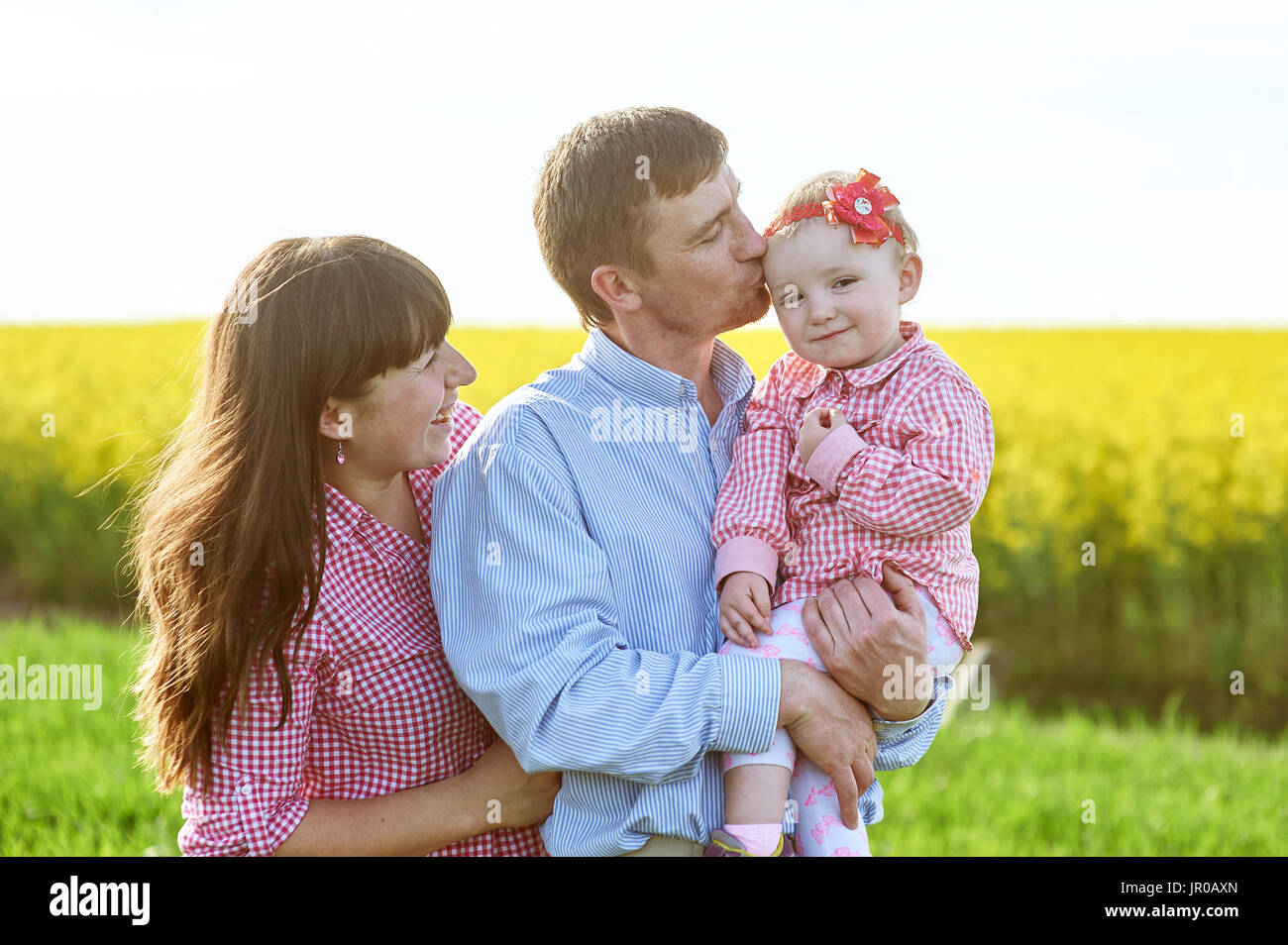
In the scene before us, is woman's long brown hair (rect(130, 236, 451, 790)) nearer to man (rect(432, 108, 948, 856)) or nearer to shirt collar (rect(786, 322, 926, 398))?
man (rect(432, 108, 948, 856))

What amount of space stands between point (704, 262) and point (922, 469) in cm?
65

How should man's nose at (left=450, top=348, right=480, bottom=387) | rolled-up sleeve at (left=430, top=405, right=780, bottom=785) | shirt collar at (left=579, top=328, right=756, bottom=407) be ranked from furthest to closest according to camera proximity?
shirt collar at (left=579, top=328, right=756, bottom=407) → man's nose at (left=450, top=348, right=480, bottom=387) → rolled-up sleeve at (left=430, top=405, right=780, bottom=785)

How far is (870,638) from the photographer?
92.5 inches

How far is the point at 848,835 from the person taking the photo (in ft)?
7.94

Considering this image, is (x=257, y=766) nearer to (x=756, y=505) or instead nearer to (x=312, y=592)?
(x=312, y=592)

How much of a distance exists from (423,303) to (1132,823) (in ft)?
13.1

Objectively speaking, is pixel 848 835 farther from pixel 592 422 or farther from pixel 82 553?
pixel 82 553

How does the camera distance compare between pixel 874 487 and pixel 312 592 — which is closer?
pixel 312 592

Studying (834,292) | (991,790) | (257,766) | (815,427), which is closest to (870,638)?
(815,427)

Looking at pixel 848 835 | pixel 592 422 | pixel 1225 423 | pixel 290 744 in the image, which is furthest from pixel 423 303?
pixel 1225 423

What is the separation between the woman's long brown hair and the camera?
7.34 ft

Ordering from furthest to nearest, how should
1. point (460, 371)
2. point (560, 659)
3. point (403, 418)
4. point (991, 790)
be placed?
point (991, 790), point (460, 371), point (403, 418), point (560, 659)

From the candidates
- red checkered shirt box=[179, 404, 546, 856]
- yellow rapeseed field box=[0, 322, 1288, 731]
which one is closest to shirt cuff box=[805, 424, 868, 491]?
red checkered shirt box=[179, 404, 546, 856]

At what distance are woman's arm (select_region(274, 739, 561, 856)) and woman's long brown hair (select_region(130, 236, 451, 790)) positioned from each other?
9.3 inches
